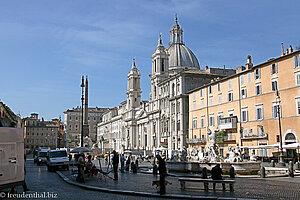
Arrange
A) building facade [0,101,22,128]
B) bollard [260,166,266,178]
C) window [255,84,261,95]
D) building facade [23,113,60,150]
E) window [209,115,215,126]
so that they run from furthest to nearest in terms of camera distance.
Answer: building facade [23,113,60,150] < window [209,115,215,126] < building facade [0,101,22,128] < window [255,84,261,95] < bollard [260,166,266,178]

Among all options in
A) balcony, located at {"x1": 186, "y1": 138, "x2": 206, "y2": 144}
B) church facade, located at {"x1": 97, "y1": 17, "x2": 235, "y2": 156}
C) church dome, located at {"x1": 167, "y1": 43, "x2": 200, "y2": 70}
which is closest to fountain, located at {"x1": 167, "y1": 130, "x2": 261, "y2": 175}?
church facade, located at {"x1": 97, "y1": 17, "x2": 235, "y2": 156}

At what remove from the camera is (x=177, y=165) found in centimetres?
2355

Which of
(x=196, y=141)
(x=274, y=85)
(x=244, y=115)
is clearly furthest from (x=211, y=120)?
(x=274, y=85)

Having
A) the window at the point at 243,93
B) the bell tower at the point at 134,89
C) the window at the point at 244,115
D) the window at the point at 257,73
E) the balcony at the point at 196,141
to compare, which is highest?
the bell tower at the point at 134,89

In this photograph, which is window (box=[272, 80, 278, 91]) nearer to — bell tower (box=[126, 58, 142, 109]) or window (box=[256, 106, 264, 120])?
window (box=[256, 106, 264, 120])

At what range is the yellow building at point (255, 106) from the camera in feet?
105

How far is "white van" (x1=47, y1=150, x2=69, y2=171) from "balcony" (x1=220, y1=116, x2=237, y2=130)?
67.8 ft

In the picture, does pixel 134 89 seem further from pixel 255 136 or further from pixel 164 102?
pixel 255 136

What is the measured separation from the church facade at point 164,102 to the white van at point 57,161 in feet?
40.2

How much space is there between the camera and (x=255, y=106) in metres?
36.8

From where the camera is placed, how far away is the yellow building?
31906mm
